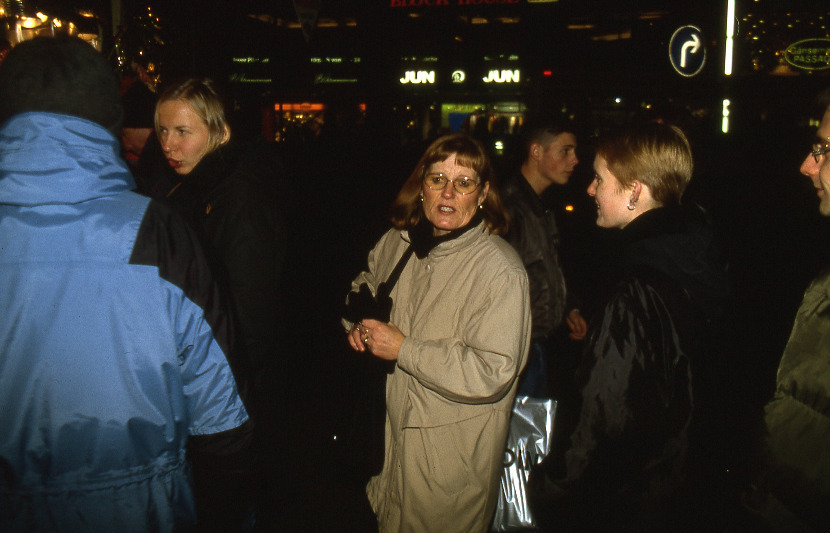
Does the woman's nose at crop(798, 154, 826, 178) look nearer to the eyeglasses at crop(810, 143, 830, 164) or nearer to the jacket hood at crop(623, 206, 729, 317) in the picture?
the eyeglasses at crop(810, 143, 830, 164)

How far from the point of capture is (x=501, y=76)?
1262 cm

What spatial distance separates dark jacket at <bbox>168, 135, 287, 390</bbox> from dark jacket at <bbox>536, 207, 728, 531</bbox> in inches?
59.6

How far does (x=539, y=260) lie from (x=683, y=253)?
1.59 m

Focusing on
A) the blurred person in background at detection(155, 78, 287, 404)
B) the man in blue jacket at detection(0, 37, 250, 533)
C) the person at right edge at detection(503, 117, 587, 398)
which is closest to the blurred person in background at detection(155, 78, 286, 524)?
the blurred person in background at detection(155, 78, 287, 404)

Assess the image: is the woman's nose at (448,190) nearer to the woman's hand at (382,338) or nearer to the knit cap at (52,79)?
the woman's hand at (382,338)

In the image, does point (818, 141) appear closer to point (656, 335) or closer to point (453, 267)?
point (656, 335)

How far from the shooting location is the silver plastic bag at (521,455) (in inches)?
97.0

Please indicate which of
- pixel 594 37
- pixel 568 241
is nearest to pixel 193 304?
pixel 568 241

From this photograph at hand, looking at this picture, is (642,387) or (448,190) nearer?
(642,387)

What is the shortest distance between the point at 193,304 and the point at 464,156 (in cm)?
137

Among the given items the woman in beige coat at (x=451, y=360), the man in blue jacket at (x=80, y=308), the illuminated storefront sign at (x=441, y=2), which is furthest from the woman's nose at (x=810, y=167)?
the illuminated storefront sign at (x=441, y=2)

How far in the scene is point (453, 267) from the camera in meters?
2.20

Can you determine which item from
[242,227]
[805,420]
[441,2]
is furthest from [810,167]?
[441,2]

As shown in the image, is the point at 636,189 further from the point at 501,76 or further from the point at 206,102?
the point at 501,76
